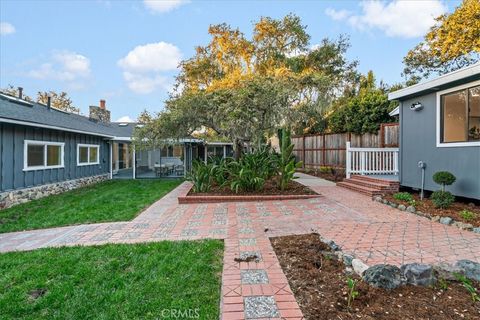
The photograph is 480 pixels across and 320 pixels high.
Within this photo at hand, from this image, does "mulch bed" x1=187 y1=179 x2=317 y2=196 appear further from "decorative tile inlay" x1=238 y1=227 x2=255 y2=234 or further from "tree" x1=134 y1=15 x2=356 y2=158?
"decorative tile inlay" x1=238 y1=227 x2=255 y2=234

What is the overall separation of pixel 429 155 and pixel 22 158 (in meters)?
12.0

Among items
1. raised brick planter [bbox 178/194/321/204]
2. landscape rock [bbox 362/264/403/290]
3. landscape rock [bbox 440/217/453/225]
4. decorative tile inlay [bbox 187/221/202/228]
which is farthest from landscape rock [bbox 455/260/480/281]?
raised brick planter [bbox 178/194/321/204]

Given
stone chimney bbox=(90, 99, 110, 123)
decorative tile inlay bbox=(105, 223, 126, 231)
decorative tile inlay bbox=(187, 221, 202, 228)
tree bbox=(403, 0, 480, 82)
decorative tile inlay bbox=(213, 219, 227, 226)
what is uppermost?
tree bbox=(403, 0, 480, 82)

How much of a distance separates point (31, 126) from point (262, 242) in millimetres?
9029

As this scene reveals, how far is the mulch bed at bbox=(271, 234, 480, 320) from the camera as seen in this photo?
2459mm

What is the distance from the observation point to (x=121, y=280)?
10.7 feet

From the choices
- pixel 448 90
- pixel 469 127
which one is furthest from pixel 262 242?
pixel 448 90

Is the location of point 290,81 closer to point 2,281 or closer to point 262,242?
point 262,242

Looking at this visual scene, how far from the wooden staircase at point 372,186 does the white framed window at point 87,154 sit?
1150cm

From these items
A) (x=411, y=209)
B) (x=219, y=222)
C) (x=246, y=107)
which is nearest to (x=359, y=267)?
(x=219, y=222)

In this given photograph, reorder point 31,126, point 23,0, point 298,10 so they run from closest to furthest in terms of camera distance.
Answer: point 31,126 < point 23,0 < point 298,10

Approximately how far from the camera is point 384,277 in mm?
2908

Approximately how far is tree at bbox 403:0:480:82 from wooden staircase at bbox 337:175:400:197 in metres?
9.79

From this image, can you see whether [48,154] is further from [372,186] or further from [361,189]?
[372,186]
